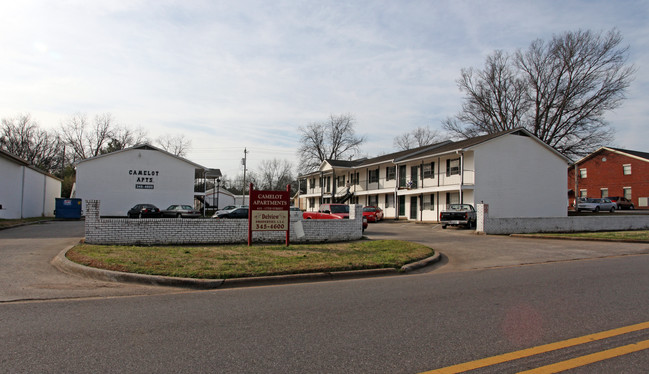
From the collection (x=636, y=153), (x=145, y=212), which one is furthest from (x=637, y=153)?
(x=145, y=212)

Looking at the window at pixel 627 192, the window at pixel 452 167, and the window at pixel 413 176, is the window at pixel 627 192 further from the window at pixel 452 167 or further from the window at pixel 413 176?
the window at pixel 452 167

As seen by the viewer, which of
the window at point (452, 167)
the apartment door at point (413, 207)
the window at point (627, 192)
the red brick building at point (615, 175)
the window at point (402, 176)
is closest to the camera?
the window at point (452, 167)

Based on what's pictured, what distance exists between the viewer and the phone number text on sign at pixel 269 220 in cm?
1318

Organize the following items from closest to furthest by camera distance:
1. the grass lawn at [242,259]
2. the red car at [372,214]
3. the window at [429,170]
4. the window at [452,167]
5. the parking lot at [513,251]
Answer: the grass lawn at [242,259] < the parking lot at [513,251] < the window at [452,167] < the red car at [372,214] < the window at [429,170]

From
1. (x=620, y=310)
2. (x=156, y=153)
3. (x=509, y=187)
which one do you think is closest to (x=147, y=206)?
(x=156, y=153)

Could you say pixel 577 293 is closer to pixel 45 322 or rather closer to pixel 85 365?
pixel 85 365

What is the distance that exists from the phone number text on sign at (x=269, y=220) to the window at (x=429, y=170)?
23.5m

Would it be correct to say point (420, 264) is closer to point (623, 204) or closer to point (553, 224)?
point (553, 224)

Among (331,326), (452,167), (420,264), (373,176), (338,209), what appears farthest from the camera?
(373,176)

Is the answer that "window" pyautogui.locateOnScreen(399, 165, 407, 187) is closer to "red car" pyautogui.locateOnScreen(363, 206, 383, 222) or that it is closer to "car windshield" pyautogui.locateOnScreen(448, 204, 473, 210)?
"red car" pyautogui.locateOnScreen(363, 206, 383, 222)

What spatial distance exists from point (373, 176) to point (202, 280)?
3580 cm

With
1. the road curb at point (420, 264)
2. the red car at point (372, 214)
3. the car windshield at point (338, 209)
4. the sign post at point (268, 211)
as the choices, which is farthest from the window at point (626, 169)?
the sign post at point (268, 211)

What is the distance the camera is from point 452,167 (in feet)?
107

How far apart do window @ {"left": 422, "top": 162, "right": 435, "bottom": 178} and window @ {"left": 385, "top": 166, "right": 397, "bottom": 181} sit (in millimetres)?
3916
